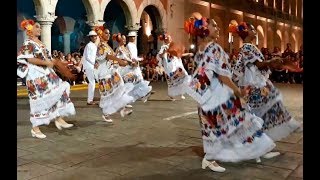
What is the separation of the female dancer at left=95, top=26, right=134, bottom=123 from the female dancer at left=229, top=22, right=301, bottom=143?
274 centimetres

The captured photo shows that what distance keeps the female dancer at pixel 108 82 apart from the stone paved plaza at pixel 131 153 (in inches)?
11.9

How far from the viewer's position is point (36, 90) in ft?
18.7

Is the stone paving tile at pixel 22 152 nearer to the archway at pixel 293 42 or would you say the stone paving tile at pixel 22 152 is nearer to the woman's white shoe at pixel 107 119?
the woman's white shoe at pixel 107 119

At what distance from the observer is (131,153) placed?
4777 mm

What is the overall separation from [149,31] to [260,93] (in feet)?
63.3

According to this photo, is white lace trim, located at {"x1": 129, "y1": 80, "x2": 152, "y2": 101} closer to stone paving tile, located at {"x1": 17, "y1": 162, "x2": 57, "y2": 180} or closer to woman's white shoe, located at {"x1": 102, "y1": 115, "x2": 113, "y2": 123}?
woman's white shoe, located at {"x1": 102, "y1": 115, "x2": 113, "y2": 123}

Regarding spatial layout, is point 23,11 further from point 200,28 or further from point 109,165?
point 200,28

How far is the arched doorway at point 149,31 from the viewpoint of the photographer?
2066 cm

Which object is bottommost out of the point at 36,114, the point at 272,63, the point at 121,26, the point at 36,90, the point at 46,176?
the point at 46,176

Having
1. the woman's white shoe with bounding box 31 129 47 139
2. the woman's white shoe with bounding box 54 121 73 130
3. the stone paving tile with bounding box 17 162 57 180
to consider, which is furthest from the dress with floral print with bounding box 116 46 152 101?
the stone paving tile with bounding box 17 162 57 180

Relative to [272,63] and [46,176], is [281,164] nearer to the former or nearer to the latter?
[272,63]

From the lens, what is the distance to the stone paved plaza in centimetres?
393
